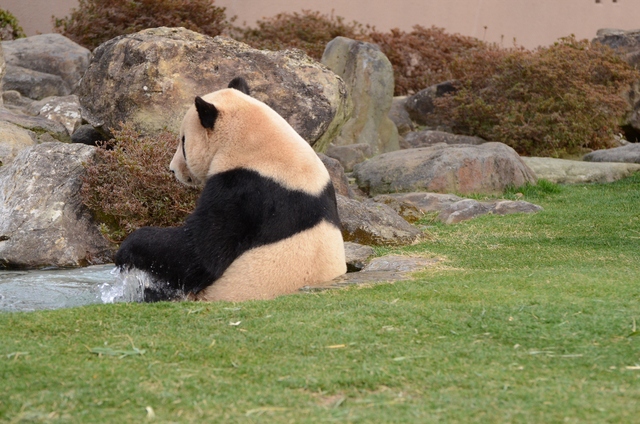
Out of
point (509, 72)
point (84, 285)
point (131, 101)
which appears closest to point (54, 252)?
point (84, 285)

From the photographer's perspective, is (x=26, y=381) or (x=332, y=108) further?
(x=332, y=108)

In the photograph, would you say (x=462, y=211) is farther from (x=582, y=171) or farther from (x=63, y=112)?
(x=63, y=112)

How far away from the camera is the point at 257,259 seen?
4.44m

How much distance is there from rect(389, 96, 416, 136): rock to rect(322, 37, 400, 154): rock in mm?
2312

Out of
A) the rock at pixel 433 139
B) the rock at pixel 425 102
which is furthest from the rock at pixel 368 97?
the rock at pixel 425 102

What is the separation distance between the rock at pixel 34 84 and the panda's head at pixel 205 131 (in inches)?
448

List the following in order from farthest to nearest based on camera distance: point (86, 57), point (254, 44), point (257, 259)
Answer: point (254, 44) → point (86, 57) → point (257, 259)

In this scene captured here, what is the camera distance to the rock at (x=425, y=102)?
17.0 meters

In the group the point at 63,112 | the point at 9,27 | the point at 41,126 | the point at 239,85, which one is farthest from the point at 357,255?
the point at 9,27

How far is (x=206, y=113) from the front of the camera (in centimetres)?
453

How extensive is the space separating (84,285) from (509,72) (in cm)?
1086

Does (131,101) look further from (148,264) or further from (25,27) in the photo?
(25,27)

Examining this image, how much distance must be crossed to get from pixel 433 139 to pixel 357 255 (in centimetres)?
983

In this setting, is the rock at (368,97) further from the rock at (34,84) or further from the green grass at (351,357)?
the green grass at (351,357)
